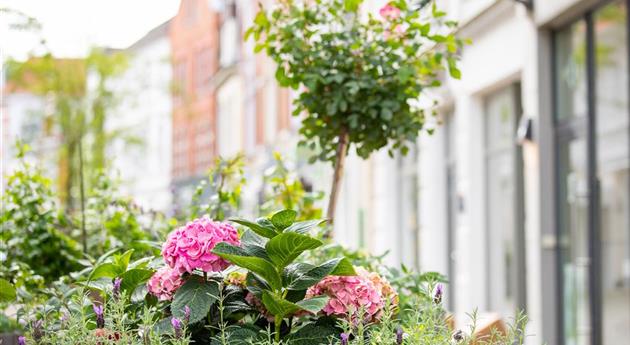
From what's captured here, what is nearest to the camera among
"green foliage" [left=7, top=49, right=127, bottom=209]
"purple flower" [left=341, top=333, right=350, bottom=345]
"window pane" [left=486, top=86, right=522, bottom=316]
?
"purple flower" [left=341, top=333, right=350, bottom=345]

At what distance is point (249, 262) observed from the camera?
11.3 feet

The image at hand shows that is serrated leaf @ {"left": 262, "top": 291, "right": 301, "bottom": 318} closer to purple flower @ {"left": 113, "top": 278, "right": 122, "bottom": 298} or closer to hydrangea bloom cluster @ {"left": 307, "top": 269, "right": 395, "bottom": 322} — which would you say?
hydrangea bloom cluster @ {"left": 307, "top": 269, "right": 395, "bottom": 322}

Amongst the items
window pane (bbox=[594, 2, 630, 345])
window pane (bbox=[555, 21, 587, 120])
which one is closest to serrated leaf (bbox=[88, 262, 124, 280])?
window pane (bbox=[594, 2, 630, 345])

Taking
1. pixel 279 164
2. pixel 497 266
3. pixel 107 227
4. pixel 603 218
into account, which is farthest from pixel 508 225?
pixel 107 227

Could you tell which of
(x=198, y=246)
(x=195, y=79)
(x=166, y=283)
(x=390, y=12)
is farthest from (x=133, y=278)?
(x=195, y=79)

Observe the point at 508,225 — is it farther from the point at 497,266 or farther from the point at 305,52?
the point at 305,52

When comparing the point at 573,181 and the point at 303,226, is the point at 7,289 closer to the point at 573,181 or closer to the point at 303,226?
the point at 303,226

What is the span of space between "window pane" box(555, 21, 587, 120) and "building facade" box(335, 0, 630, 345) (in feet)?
0.05

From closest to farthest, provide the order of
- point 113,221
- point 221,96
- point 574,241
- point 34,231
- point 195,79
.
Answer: point 34,231
point 113,221
point 574,241
point 221,96
point 195,79

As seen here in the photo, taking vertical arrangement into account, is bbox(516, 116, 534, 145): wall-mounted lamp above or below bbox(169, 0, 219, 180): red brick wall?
Answer: below

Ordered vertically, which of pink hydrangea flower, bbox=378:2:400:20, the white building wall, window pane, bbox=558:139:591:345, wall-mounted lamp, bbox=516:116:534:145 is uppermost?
the white building wall

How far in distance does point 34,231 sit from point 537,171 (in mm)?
6149

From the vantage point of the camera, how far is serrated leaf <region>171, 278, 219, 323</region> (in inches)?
140

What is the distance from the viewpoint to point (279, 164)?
7031 mm
